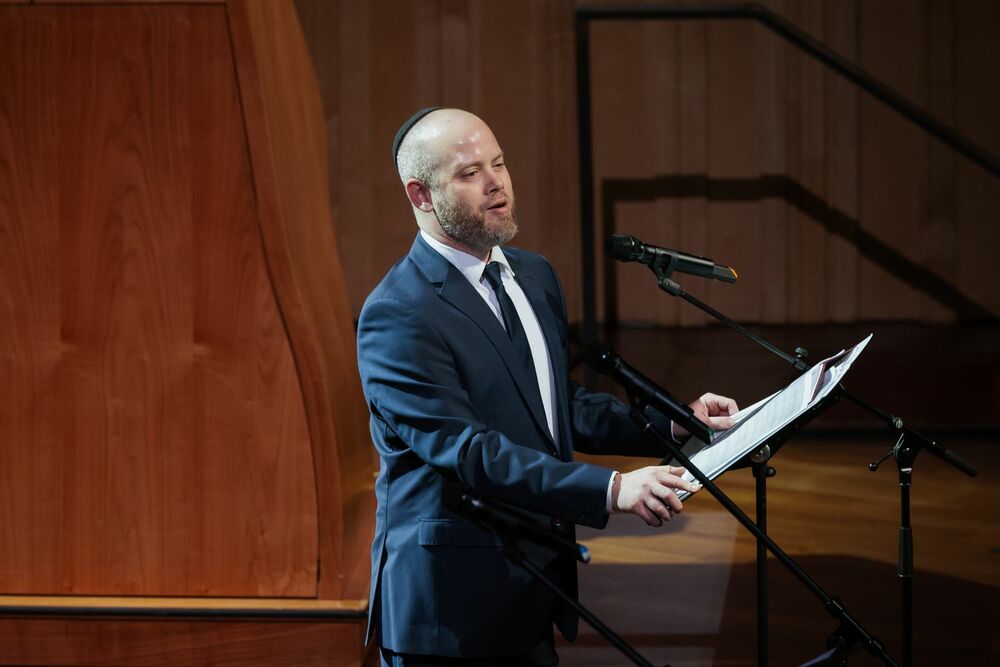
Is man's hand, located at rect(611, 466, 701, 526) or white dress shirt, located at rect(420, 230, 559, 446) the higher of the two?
white dress shirt, located at rect(420, 230, 559, 446)

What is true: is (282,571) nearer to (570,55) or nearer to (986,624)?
(986,624)

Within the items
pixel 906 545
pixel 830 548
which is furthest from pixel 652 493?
pixel 830 548

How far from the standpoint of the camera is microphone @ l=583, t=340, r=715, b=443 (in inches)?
57.6

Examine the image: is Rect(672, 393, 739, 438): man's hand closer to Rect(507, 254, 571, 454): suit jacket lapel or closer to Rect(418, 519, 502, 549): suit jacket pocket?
Rect(507, 254, 571, 454): suit jacket lapel

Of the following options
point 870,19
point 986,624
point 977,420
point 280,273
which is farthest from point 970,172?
point 280,273

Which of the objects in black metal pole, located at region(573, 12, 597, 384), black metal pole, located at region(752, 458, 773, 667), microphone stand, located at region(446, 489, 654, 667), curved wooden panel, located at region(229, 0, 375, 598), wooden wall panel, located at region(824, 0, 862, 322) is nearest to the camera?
microphone stand, located at region(446, 489, 654, 667)

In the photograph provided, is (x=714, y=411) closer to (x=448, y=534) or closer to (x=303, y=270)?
(x=448, y=534)

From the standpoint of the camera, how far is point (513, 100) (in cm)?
650

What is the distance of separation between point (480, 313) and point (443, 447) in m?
0.21

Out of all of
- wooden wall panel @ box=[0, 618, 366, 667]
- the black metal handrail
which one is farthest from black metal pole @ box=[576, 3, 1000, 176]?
wooden wall panel @ box=[0, 618, 366, 667]

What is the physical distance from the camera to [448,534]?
1.63m

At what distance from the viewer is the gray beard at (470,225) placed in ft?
5.35

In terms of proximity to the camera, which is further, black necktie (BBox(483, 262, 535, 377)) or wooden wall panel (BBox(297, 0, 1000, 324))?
wooden wall panel (BBox(297, 0, 1000, 324))

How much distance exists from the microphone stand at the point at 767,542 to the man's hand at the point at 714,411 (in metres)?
0.12
